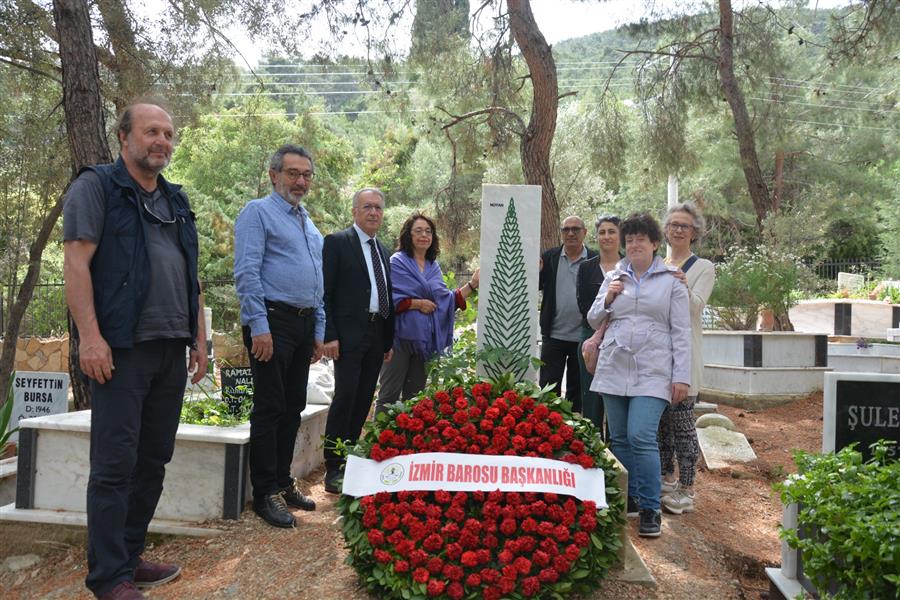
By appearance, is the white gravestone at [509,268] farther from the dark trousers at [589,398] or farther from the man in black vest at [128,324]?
the man in black vest at [128,324]

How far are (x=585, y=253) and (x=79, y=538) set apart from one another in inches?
137

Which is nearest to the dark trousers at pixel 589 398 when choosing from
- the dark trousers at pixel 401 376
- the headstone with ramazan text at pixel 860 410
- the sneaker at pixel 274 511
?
the dark trousers at pixel 401 376

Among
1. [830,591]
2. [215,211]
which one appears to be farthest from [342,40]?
[215,211]

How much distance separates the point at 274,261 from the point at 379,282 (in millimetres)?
777

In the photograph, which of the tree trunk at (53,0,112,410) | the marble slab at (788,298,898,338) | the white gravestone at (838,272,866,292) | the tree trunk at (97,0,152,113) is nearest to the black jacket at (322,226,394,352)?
the tree trunk at (53,0,112,410)

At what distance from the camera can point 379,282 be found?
14.8 feet

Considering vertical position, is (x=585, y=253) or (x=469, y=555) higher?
(x=585, y=253)

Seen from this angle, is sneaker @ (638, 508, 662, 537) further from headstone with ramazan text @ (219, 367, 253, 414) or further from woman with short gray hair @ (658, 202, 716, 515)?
headstone with ramazan text @ (219, 367, 253, 414)

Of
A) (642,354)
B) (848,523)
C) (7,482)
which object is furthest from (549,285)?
Result: (7,482)

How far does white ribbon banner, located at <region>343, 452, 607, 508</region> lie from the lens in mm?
3102

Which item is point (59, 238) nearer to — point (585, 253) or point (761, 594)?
point (585, 253)

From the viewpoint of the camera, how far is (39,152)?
8844mm

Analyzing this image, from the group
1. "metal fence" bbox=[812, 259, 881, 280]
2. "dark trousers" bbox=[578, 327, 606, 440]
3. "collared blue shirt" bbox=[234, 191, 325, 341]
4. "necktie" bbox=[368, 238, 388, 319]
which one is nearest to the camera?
"collared blue shirt" bbox=[234, 191, 325, 341]

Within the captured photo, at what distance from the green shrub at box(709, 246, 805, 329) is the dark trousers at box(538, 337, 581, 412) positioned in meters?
5.15
